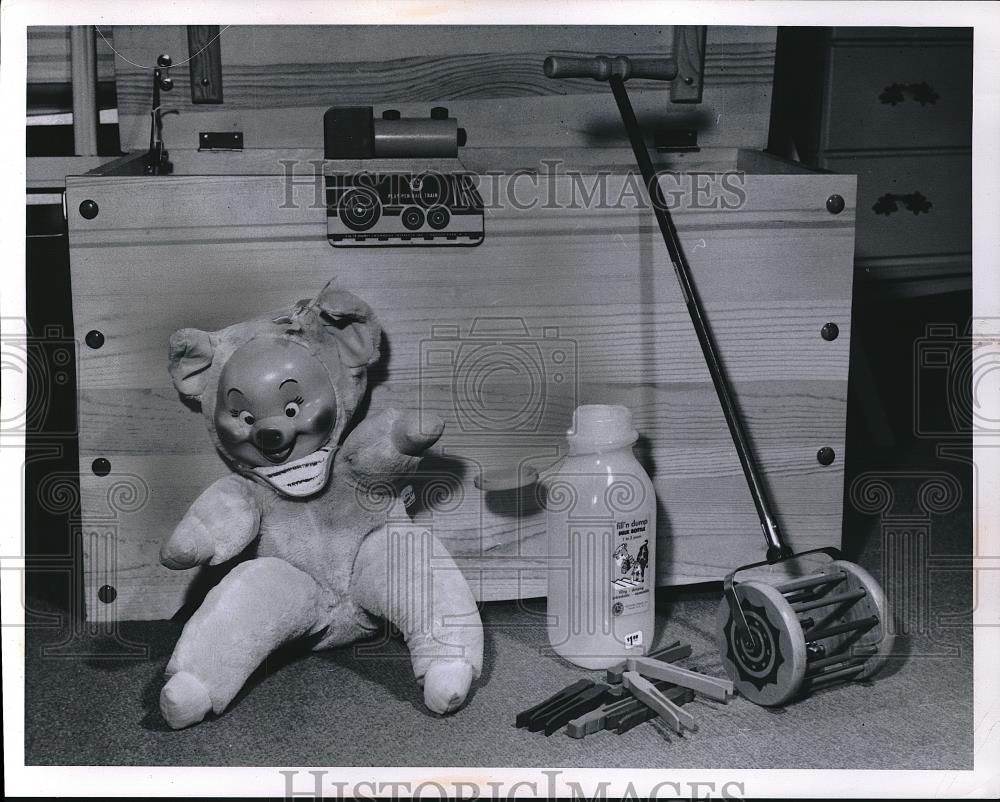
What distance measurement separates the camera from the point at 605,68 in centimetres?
114

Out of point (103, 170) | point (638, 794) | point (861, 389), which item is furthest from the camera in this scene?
point (861, 389)

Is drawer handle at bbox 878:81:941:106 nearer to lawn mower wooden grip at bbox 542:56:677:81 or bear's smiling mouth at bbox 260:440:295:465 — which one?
lawn mower wooden grip at bbox 542:56:677:81

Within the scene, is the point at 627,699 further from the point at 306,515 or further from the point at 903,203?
the point at 903,203

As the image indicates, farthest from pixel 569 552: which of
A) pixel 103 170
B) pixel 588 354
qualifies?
pixel 103 170

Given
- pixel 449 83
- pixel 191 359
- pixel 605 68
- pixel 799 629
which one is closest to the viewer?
pixel 799 629

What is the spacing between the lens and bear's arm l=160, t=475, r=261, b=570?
0.96m

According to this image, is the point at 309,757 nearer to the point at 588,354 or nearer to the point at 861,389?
the point at 588,354

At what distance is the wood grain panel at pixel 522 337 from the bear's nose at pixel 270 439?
0.42ft

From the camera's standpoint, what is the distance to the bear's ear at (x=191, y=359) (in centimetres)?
98

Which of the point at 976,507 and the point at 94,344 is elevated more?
the point at 94,344

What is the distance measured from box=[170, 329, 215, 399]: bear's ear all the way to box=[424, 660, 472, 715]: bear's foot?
34cm

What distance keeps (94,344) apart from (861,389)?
1013 mm

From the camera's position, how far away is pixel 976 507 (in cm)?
101

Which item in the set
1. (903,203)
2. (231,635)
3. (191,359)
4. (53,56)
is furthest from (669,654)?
(53,56)
